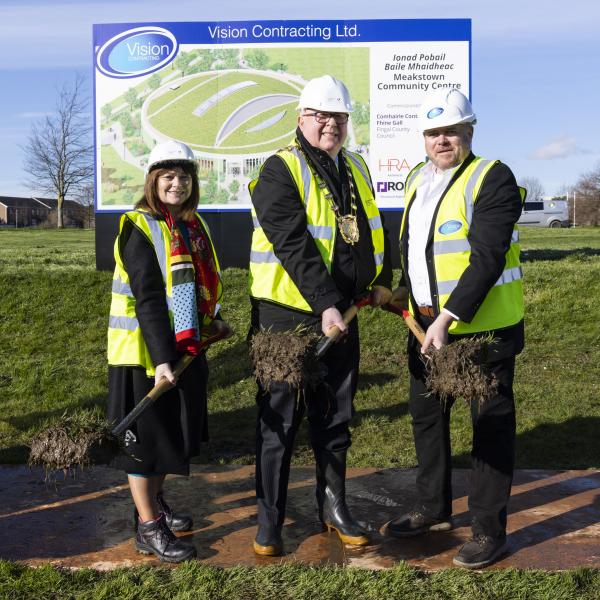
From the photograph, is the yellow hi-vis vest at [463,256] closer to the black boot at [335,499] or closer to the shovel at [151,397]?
the black boot at [335,499]

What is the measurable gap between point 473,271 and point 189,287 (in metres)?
1.36

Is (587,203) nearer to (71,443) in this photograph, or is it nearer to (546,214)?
(546,214)

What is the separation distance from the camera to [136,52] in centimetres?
1295

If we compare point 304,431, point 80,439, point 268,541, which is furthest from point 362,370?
point 80,439

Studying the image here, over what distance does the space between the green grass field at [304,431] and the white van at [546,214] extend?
116ft

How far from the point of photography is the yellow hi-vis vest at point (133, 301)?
173 inches

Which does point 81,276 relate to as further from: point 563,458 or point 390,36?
point 563,458

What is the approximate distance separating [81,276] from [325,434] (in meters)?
7.75

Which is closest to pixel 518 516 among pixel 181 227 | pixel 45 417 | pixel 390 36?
pixel 181 227

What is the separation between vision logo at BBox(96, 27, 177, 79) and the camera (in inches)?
508

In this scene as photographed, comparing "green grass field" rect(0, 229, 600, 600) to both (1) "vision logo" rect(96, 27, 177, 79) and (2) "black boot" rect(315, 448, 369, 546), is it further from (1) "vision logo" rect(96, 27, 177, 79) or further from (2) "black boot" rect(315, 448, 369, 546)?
(1) "vision logo" rect(96, 27, 177, 79)

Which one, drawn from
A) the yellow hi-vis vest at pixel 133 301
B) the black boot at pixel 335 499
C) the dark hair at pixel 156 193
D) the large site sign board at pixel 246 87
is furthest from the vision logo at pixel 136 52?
the black boot at pixel 335 499

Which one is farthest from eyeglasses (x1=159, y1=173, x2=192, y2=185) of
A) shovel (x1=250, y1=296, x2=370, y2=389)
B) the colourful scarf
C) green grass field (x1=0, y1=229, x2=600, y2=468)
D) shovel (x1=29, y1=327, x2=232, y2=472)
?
green grass field (x1=0, y1=229, x2=600, y2=468)

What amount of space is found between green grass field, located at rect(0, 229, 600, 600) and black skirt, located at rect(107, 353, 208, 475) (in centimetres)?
50
